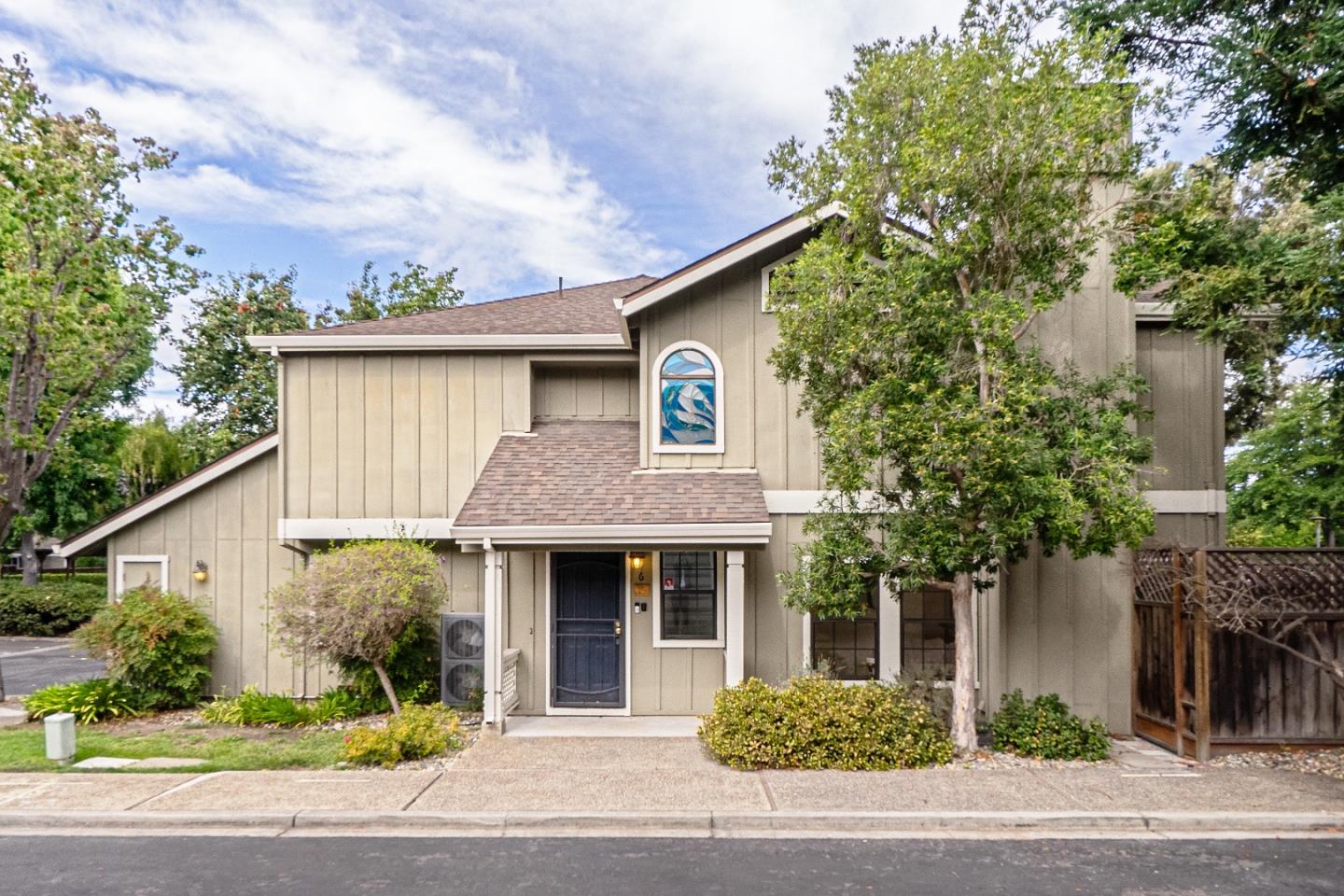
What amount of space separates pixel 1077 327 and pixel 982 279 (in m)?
2.17

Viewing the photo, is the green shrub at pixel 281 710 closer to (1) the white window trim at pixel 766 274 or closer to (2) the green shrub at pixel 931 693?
(2) the green shrub at pixel 931 693

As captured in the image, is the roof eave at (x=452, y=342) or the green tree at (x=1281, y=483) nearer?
the roof eave at (x=452, y=342)

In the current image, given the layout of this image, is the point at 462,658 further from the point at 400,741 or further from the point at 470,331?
the point at 470,331

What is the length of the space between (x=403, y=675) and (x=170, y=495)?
4.34 metres

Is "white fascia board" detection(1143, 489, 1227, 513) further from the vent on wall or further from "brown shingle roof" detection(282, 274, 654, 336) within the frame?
the vent on wall

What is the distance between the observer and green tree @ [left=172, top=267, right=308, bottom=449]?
2306 cm

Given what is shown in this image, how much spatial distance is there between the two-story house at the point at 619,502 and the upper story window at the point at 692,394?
3 cm

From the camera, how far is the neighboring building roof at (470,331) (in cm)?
1059

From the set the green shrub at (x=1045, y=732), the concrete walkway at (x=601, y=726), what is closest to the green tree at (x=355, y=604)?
the concrete walkway at (x=601, y=726)

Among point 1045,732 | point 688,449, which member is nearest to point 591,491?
point 688,449

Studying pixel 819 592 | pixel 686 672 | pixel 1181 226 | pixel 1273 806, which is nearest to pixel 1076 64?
pixel 1181 226

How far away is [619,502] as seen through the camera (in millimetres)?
9312

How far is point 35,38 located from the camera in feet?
39.4

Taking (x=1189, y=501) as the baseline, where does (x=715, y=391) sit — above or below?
above
